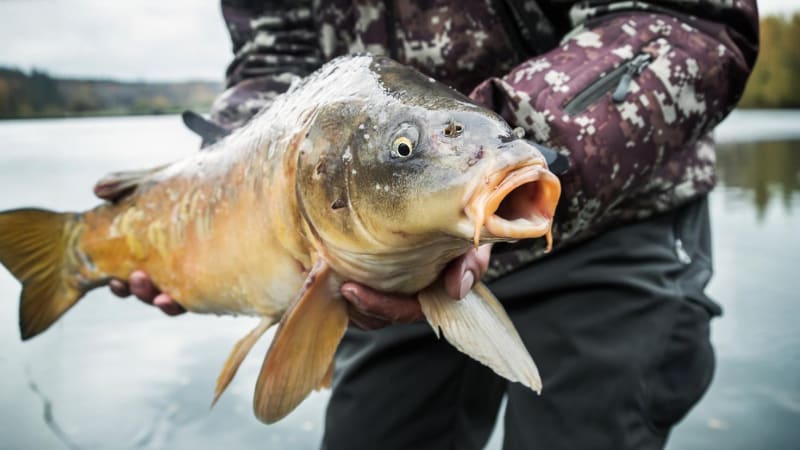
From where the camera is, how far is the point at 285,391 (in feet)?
3.77

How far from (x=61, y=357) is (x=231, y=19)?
221cm

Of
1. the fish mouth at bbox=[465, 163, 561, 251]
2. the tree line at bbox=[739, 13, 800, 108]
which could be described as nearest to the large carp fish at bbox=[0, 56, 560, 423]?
the fish mouth at bbox=[465, 163, 561, 251]

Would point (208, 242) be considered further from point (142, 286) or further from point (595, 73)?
point (595, 73)

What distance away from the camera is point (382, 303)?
1.16 m

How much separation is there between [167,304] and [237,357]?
0.39 metres

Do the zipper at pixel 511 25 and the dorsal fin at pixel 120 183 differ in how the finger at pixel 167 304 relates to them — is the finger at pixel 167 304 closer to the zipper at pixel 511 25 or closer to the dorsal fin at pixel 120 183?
the dorsal fin at pixel 120 183

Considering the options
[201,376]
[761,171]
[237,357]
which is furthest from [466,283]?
[761,171]

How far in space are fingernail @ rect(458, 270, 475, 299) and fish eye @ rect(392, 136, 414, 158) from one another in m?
0.24

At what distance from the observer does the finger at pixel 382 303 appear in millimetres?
1143

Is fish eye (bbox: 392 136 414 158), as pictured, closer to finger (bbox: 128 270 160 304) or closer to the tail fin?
finger (bbox: 128 270 160 304)

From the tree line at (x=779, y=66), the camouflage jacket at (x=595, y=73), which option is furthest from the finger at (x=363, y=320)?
the tree line at (x=779, y=66)

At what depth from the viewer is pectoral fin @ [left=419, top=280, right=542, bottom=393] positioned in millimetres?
1102

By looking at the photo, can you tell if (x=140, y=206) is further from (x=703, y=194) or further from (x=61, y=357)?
(x=61, y=357)

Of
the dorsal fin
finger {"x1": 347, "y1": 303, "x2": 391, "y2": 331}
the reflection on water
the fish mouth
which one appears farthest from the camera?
the reflection on water
